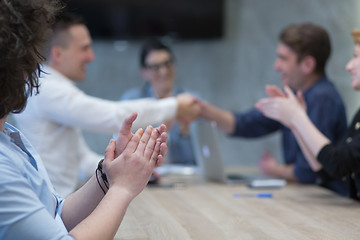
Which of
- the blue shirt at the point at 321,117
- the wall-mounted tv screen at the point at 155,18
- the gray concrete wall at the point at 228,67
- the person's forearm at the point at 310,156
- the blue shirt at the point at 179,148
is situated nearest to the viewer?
the person's forearm at the point at 310,156

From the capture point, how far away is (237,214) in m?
1.83

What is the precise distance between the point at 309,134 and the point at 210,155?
64 cm

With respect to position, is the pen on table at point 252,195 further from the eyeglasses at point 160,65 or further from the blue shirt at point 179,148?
the eyeglasses at point 160,65

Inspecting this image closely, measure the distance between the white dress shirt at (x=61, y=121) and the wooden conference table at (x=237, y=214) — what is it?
0.40m

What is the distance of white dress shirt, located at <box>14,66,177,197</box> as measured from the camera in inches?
94.7

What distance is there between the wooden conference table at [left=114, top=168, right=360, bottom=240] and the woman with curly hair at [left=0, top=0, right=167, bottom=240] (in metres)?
0.38

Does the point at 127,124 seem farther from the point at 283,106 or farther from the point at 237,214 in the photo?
the point at 283,106

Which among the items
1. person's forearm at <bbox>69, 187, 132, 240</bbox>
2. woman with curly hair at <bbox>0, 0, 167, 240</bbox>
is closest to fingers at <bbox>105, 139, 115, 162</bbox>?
woman with curly hair at <bbox>0, 0, 167, 240</bbox>

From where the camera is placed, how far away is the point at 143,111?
8.48 ft

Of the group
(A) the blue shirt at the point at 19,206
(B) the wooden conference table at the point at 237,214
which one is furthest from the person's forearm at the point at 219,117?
(A) the blue shirt at the point at 19,206

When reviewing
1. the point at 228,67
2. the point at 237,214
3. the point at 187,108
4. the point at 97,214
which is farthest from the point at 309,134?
the point at 228,67

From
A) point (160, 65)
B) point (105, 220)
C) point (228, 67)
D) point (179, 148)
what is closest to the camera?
point (105, 220)

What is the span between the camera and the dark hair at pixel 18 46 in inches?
40.1

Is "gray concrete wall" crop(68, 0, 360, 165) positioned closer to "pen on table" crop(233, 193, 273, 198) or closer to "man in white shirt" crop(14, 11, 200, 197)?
"man in white shirt" crop(14, 11, 200, 197)
